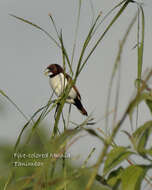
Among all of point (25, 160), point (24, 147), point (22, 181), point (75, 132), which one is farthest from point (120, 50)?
point (25, 160)

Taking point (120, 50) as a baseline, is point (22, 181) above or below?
below

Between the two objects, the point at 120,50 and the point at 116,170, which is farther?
the point at 116,170

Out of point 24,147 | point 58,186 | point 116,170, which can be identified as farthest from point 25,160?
point 58,186

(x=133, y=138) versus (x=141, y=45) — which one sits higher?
(x=141, y=45)

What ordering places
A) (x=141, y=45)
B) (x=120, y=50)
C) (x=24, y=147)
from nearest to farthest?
(x=120, y=50), (x=24, y=147), (x=141, y=45)

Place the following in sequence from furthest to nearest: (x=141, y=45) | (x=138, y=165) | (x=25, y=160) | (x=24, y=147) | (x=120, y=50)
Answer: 1. (x=141, y=45)
2. (x=25, y=160)
3. (x=24, y=147)
4. (x=138, y=165)
5. (x=120, y=50)

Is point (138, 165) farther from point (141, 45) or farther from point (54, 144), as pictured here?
point (141, 45)

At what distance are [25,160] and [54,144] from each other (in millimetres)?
510

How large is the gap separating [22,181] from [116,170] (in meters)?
0.19

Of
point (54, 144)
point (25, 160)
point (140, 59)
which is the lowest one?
point (25, 160)

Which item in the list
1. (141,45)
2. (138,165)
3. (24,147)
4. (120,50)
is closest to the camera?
(120,50)

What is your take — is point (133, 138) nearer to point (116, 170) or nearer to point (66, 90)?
point (116, 170)

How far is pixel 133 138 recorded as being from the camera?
64 cm

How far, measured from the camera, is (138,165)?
0.65 m
